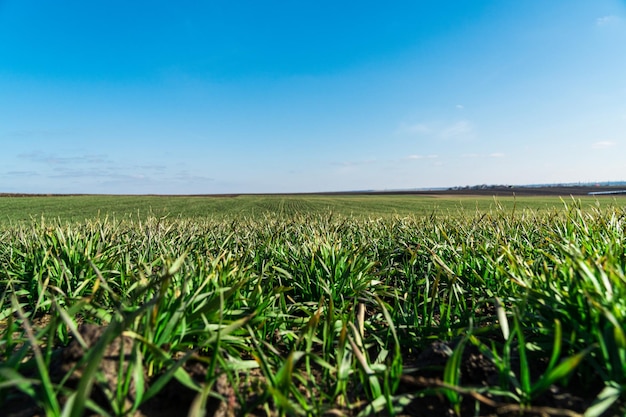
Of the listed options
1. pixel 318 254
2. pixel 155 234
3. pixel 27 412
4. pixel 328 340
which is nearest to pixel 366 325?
pixel 328 340

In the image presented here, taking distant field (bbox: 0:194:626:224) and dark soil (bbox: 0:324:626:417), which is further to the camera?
distant field (bbox: 0:194:626:224)

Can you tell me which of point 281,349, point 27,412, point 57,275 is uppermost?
point 57,275

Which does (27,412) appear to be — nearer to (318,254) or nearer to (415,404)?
(415,404)

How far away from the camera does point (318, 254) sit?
3.68 m

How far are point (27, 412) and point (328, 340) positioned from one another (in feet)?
5.62

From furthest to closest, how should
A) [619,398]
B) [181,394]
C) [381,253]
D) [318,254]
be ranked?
[381,253] → [318,254] → [181,394] → [619,398]

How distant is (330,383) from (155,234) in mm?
4732

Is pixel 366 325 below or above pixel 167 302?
below

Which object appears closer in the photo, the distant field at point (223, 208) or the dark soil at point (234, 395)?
the dark soil at point (234, 395)

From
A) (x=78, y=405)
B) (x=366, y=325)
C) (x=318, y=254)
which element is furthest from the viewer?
(x=318, y=254)

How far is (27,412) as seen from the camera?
149cm

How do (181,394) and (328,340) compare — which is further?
(328,340)

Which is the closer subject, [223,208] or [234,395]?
[234,395]

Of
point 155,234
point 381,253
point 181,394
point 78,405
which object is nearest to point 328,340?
point 181,394
